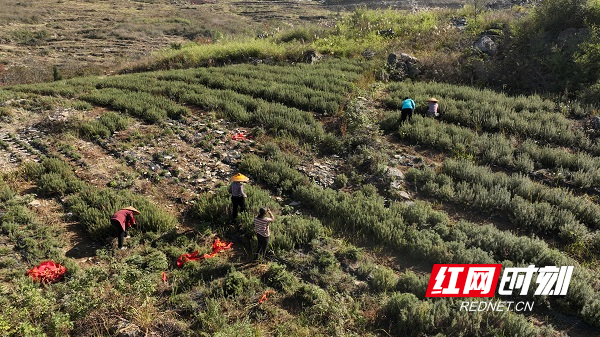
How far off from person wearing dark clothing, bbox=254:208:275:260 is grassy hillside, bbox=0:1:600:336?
0.30 metres

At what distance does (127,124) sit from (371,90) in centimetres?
972

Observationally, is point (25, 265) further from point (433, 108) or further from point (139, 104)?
point (433, 108)

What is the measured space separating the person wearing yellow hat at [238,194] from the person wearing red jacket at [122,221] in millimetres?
2020

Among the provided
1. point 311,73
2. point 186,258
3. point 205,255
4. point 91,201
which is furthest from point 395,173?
point 311,73

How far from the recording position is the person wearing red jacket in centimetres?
734

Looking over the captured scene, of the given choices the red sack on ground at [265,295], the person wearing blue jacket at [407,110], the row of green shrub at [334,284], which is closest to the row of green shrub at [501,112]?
the person wearing blue jacket at [407,110]

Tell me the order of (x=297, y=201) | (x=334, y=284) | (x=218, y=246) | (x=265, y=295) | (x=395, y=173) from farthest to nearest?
(x=395, y=173) < (x=297, y=201) < (x=218, y=246) < (x=334, y=284) < (x=265, y=295)

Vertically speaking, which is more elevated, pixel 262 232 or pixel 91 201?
pixel 262 232

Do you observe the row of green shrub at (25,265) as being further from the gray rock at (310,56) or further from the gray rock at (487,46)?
the gray rock at (487,46)

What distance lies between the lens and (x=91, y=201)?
873 cm

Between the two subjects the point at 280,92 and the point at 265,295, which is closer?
the point at 265,295

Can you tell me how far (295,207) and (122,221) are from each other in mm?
3818

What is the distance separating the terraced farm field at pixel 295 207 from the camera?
18.9 ft

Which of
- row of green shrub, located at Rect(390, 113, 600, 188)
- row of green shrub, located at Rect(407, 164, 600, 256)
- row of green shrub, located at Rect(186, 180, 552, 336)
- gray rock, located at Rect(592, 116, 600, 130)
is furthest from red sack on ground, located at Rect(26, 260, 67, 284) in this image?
gray rock, located at Rect(592, 116, 600, 130)
